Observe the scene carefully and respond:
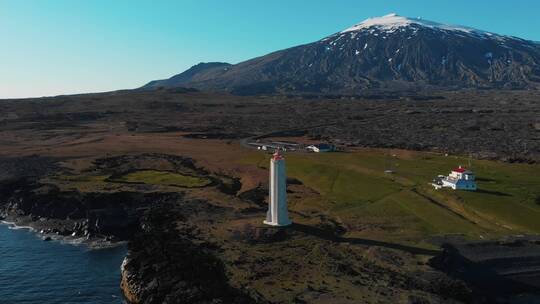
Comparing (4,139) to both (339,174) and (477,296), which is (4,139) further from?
(477,296)

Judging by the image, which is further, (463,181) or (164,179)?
(164,179)

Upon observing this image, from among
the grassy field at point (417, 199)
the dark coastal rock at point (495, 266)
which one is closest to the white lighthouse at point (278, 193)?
the grassy field at point (417, 199)

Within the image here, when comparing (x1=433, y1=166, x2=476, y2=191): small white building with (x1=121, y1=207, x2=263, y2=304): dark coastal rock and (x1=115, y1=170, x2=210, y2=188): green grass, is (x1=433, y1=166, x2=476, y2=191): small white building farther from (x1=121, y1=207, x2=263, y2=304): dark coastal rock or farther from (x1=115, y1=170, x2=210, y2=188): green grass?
(x1=115, y1=170, x2=210, y2=188): green grass

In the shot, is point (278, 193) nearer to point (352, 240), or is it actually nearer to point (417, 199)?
point (352, 240)

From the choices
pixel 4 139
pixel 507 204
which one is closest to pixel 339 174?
pixel 507 204

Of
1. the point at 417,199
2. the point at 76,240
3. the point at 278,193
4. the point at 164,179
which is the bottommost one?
the point at 76,240

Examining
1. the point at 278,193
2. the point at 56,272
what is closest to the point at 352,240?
the point at 278,193

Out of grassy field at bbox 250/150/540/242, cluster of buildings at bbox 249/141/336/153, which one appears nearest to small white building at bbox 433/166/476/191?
grassy field at bbox 250/150/540/242
